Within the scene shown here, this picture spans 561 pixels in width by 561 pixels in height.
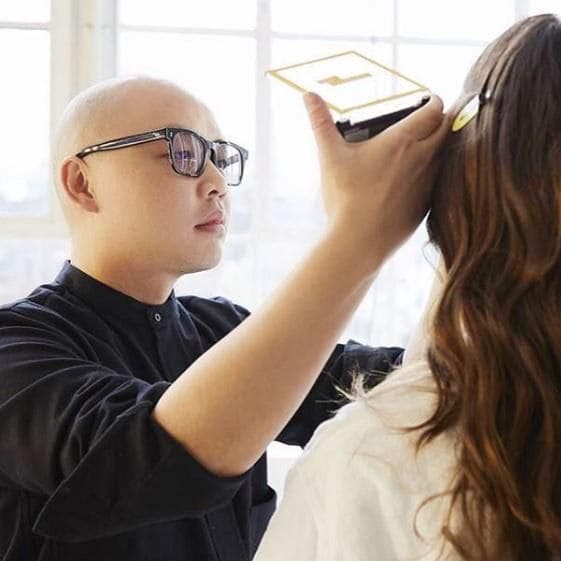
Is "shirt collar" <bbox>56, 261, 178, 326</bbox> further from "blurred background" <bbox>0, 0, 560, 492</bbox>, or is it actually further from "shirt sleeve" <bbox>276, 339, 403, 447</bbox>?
"blurred background" <bbox>0, 0, 560, 492</bbox>

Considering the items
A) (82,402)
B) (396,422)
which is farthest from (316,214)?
(396,422)

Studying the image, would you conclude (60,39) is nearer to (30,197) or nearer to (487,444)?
(30,197)

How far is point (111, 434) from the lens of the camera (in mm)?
881

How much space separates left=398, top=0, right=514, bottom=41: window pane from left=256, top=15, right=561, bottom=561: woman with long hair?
1727 mm

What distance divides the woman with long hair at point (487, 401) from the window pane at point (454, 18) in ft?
5.67

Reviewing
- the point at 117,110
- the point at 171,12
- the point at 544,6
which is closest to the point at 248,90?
the point at 171,12

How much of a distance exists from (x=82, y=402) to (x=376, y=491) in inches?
14.0

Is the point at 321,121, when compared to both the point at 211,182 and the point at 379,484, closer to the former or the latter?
the point at 379,484

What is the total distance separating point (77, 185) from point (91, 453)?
0.57 meters

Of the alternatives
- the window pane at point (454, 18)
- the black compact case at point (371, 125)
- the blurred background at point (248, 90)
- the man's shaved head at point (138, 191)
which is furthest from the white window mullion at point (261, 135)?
the black compact case at point (371, 125)

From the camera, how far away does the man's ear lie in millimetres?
1335

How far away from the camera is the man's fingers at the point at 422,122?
2.60 feet

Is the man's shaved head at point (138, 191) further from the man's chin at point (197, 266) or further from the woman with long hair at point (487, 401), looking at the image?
the woman with long hair at point (487, 401)

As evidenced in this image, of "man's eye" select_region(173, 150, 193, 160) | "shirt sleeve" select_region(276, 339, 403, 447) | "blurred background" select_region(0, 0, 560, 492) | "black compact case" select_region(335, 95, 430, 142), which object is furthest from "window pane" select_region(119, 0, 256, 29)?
"black compact case" select_region(335, 95, 430, 142)
